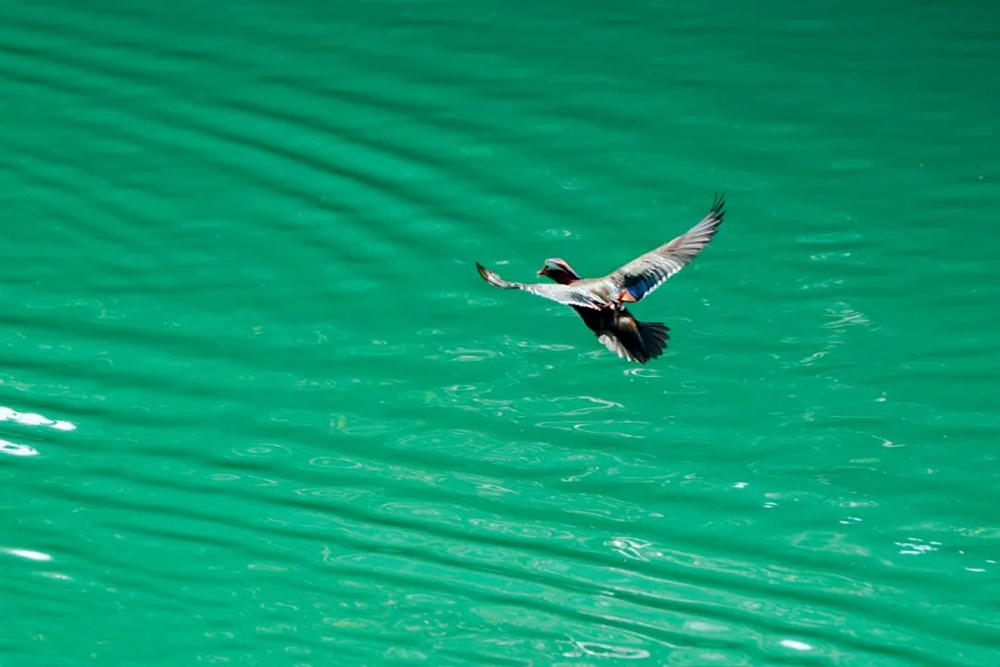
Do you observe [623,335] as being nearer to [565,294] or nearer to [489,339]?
[565,294]

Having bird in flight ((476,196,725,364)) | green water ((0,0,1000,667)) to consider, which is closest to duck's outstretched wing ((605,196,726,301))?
bird in flight ((476,196,725,364))

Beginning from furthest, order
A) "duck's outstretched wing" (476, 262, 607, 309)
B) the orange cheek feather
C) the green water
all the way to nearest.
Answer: the green water < the orange cheek feather < "duck's outstretched wing" (476, 262, 607, 309)

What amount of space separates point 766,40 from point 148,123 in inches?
74.4

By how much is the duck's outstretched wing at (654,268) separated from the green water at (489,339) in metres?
0.44

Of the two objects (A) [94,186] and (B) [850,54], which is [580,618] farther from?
(B) [850,54]

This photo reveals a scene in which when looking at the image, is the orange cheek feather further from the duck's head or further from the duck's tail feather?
the duck's head

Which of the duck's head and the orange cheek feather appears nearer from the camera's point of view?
the orange cheek feather

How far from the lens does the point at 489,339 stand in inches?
144

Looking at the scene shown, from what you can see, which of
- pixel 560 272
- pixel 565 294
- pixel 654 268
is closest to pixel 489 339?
pixel 560 272

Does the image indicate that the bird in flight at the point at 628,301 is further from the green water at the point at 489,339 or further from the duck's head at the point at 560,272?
the green water at the point at 489,339

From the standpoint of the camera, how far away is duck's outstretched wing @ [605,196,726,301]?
3.06 metres

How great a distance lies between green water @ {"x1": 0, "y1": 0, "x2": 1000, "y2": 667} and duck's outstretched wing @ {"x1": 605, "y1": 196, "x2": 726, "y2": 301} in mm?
443

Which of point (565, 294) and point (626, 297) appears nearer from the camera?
point (565, 294)

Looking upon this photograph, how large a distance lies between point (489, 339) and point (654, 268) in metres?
0.68
